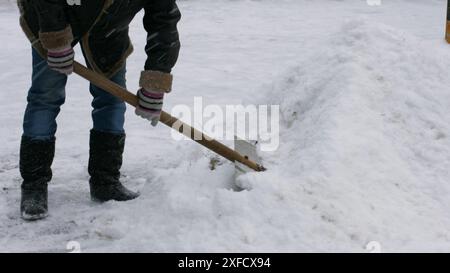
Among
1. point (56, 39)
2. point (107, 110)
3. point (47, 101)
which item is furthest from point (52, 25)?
point (107, 110)

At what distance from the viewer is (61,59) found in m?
2.63

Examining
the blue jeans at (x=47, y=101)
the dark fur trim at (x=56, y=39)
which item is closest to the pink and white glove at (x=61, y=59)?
the dark fur trim at (x=56, y=39)

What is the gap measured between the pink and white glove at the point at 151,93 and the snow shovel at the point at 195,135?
5 cm

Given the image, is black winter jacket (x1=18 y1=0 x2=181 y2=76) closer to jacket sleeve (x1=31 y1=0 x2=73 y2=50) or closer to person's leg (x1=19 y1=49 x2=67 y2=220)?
jacket sleeve (x1=31 y1=0 x2=73 y2=50)

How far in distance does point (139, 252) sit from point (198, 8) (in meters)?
9.27

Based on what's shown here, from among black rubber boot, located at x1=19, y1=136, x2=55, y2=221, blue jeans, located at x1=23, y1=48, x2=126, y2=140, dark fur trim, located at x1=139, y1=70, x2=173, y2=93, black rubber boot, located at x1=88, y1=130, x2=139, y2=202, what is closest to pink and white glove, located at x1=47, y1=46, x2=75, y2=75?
blue jeans, located at x1=23, y1=48, x2=126, y2=140

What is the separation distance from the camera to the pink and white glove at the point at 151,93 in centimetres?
283

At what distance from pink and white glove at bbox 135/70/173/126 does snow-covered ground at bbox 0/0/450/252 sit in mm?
433

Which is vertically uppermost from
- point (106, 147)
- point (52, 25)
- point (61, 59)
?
point (52, 25)

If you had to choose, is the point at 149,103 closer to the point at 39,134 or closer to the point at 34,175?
the point at 39,134

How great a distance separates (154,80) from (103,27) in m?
0.36

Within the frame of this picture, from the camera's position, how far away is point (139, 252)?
242 cm

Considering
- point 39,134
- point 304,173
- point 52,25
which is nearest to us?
point 52,25

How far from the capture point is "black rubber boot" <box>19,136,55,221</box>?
9.61 feet
